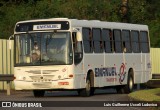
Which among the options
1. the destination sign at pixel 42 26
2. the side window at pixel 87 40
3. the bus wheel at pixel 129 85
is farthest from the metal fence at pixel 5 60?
the side window at pixel 87 40

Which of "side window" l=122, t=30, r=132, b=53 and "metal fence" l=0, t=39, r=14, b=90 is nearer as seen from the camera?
"side window" l=122, t=30, r=132, b=53

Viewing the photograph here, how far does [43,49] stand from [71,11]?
21223 mm

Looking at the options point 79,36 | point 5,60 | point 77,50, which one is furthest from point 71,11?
point 79,36

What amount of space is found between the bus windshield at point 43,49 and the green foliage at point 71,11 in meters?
15.7

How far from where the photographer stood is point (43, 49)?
90.8ft

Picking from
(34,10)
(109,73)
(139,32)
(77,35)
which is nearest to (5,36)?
(34,10)

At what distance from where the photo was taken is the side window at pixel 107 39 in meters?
30.8

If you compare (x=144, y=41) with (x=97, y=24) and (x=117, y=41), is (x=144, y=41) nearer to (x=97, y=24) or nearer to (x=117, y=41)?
Answer: (x=117, y=41)

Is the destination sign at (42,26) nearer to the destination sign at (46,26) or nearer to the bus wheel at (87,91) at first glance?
the destination sign at (46,26)

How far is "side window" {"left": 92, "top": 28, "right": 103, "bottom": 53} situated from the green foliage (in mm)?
14481

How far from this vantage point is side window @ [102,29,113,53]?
30808 millimetres

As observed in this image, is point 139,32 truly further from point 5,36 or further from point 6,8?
point 6,8

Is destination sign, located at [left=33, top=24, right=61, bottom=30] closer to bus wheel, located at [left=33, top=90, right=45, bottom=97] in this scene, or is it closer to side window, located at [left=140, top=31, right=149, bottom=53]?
bus wheel, located at [left=33, top=90, right=45, bottom=97]

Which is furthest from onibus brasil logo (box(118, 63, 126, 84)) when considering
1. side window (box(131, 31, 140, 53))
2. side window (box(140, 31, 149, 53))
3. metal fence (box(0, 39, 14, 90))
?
metal fence (box(0, 39, 14, 90))
